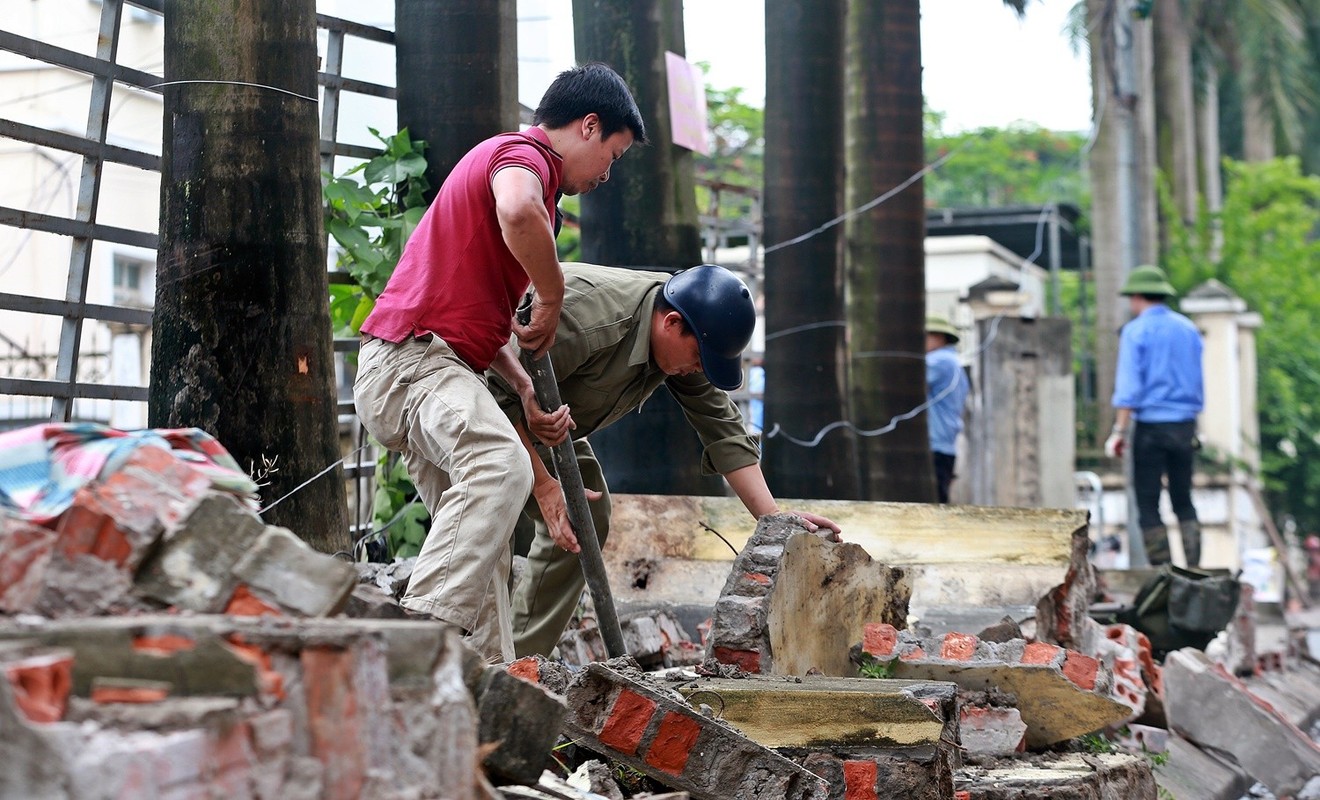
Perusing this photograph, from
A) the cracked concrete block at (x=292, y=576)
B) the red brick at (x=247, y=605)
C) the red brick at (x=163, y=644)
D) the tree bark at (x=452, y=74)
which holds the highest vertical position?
the tree bark at (x=452, y=74)

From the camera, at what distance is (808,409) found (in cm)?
914

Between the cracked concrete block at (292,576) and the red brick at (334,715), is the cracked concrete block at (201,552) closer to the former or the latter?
the cracked concrete block at (292,576)

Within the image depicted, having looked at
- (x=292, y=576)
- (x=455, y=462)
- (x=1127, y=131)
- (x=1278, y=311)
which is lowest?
(x=292, y=576)

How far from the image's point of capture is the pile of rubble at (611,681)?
200 centimetres

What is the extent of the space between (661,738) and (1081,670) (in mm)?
1898

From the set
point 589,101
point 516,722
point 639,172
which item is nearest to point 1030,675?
point 589,101

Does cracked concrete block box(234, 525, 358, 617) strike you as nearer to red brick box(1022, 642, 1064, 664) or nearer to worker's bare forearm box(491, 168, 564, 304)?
worker's bare forearm box(491, 168, 564, 304)

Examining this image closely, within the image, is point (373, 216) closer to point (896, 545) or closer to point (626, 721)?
point (896, 545)

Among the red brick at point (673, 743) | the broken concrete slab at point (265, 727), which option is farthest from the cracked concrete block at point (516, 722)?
the red brick at point (673, 743)

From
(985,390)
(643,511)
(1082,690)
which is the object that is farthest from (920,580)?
(985,390)

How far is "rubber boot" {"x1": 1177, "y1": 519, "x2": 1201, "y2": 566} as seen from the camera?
10336mm

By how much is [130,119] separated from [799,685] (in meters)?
6.51

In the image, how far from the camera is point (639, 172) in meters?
7.22

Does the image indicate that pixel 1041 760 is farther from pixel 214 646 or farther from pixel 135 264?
pixel 135 264
